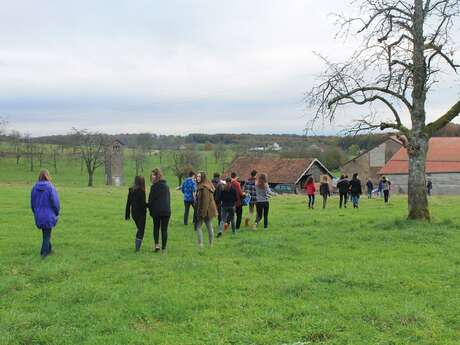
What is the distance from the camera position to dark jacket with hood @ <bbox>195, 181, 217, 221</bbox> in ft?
40.5

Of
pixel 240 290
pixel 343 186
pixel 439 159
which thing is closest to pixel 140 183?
pixel 240 290

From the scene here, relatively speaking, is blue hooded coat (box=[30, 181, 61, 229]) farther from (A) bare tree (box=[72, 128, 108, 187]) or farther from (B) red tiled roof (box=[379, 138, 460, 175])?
(A) bare tree (box=[72, 128, 108, 187])

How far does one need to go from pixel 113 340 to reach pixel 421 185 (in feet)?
42.4

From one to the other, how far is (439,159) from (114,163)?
52.1m

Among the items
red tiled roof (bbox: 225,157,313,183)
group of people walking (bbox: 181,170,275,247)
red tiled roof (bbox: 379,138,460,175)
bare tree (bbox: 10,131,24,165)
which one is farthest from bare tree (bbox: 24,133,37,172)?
group of people walking (bbox: 181,170,275,247)

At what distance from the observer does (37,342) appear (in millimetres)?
6020

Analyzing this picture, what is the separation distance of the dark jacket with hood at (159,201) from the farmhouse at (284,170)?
50.0m

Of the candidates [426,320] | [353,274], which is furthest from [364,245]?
[426,320]

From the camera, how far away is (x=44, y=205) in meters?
11.1

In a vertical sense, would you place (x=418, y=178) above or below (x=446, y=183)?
above

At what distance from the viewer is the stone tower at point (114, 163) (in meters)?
83.6

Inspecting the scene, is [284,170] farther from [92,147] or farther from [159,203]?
[159,203]

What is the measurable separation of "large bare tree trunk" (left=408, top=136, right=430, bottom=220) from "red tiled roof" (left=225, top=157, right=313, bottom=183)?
4683 cm

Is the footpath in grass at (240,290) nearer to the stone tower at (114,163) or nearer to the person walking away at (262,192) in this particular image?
the person walking away at (262,192)
